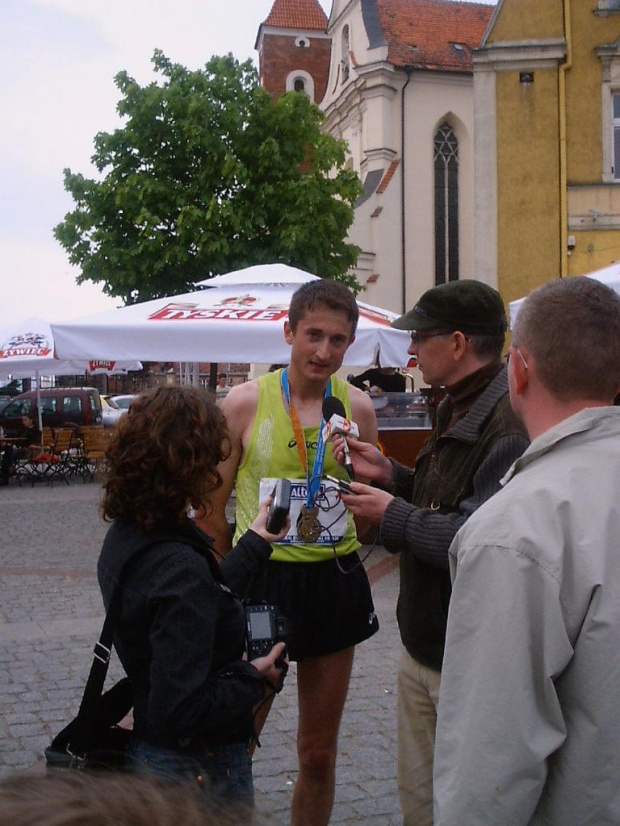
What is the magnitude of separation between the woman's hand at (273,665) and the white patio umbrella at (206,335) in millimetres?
6670

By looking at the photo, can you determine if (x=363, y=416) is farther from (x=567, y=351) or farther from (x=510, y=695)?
(x=510, y=695)

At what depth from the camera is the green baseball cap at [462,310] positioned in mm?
2861

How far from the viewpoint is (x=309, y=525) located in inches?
125

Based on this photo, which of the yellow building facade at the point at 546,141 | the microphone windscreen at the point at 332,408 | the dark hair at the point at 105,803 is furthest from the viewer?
the yellow building facade at the point at 546,141

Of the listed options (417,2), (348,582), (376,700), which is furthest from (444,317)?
(417,2)

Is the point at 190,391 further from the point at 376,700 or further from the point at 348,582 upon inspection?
the point at 376,700

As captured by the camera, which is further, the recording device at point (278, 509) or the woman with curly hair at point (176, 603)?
the recording device at point (278, 509)

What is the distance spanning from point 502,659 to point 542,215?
22.2 metres

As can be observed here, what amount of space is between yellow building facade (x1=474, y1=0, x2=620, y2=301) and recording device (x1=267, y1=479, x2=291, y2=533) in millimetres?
20632

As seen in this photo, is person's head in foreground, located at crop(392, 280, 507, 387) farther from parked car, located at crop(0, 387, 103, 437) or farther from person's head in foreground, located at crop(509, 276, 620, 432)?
parked car, located at crop(0, 387, 103, 437)

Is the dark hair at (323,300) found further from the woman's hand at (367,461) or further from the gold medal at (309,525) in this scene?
the gold medal at (309,525)

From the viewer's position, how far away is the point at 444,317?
2.87 metres

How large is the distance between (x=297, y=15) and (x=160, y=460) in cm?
4888

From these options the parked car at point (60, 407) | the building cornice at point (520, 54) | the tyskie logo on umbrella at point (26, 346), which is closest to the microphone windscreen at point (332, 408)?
the tyskie logo on umbrella at point (26, 346)
